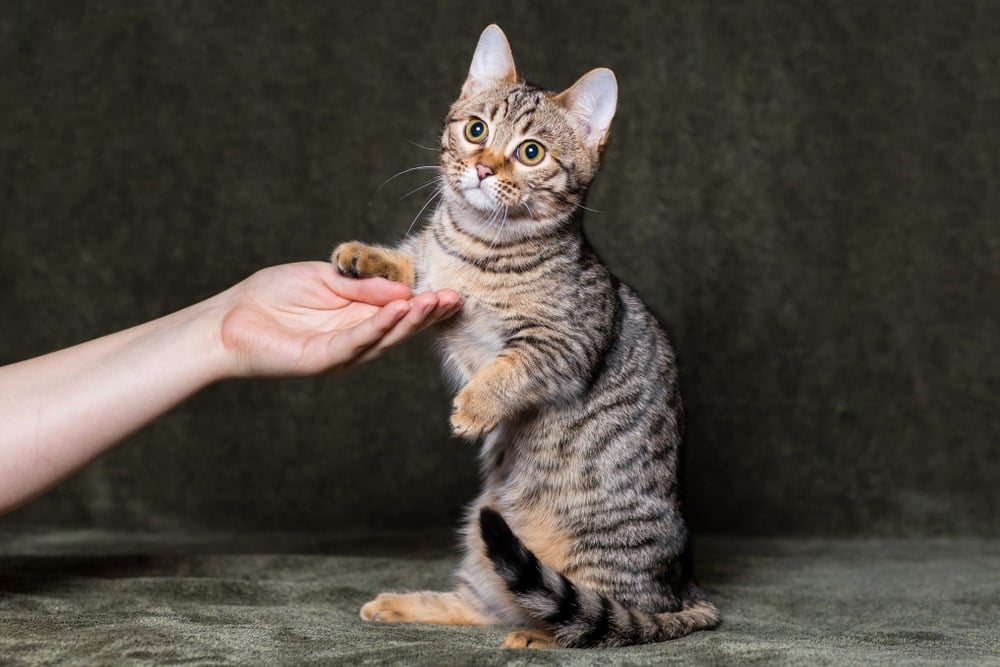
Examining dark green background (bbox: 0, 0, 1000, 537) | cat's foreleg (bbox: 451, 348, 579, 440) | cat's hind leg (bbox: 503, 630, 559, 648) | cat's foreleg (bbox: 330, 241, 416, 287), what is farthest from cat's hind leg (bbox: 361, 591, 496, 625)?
dark green background (bbox: 0, 0, 1000, 537)

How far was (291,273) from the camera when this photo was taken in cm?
214

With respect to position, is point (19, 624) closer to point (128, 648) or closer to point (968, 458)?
point (128, 648)

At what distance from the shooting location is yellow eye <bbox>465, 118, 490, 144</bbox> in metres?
2.26

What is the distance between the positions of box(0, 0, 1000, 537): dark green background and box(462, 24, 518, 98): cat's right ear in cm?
105

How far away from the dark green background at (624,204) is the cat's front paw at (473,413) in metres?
1.54

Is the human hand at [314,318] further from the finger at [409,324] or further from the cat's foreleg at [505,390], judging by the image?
the cat's foreleg at [505,390]

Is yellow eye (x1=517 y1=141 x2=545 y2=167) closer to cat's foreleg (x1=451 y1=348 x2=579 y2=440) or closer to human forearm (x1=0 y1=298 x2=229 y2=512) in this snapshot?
cat's foreleg (x1=451 y1=348 x2=579 y2=440)

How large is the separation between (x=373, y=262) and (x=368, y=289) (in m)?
0.10

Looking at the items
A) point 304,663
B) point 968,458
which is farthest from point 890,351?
point 304,663

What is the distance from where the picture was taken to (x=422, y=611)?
2.23m

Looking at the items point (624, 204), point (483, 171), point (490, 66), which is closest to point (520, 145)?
point (483, 171)

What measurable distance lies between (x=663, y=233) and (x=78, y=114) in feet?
6.11

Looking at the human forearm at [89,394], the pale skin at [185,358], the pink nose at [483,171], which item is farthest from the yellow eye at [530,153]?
the human forearm at [89,394]

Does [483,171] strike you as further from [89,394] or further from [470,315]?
[89,394]
